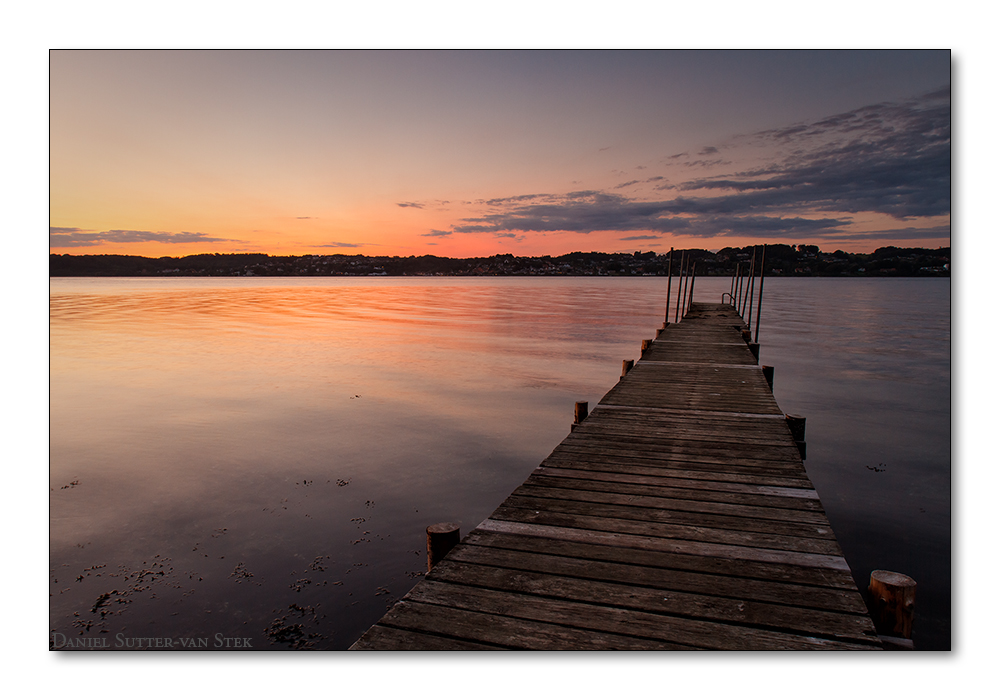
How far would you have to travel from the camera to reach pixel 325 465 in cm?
849

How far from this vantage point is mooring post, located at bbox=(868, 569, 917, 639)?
2750 millimetres

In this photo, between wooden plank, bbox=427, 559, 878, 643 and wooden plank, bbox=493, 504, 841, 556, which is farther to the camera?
wooden plank, bbox=493, 504, 841, 556

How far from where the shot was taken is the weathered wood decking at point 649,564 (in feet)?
8.16

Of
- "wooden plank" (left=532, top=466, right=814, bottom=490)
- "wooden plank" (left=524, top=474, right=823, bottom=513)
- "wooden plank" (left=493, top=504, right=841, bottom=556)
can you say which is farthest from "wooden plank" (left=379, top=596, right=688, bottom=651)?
"wooden plank" (left=532, top=466, right=814, bottom=490)

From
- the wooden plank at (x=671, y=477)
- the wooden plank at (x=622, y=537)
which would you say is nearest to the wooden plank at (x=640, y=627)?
the wooden plank at (x=622, y=537)

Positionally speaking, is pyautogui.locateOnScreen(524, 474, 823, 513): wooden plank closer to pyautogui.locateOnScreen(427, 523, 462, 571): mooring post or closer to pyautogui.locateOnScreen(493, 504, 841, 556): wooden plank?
pyautogui.locateOnScreen(493, 504, 841, 556): wooden plank

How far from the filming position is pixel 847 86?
5902 millimetres

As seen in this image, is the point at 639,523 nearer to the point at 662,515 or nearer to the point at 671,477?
the point at 662,515

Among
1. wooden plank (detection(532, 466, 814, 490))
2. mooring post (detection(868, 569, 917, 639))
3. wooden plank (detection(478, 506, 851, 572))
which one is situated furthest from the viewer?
wooden plank (detection(532, 466, 814, 490))

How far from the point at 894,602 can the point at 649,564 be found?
46.9 inches

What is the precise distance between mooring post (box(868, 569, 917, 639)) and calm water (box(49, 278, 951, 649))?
280cm

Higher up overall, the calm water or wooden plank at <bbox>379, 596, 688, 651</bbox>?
wooden plank at <bbox>379, 596, 688, 651</bbox>

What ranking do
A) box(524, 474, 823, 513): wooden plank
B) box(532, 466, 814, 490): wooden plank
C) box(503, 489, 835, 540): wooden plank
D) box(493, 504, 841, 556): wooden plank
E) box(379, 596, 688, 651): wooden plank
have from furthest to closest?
box(532, 466, 814, 490): wooden plank → box(524, 474, 823, 513): wooden plank → box(503, 489, 835, 540): wooden plank → box(493, 504, 841, 556): wooden plank → box(379, 596, 688, 651): wooden plank

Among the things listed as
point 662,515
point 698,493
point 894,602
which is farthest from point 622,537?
point 894,602
